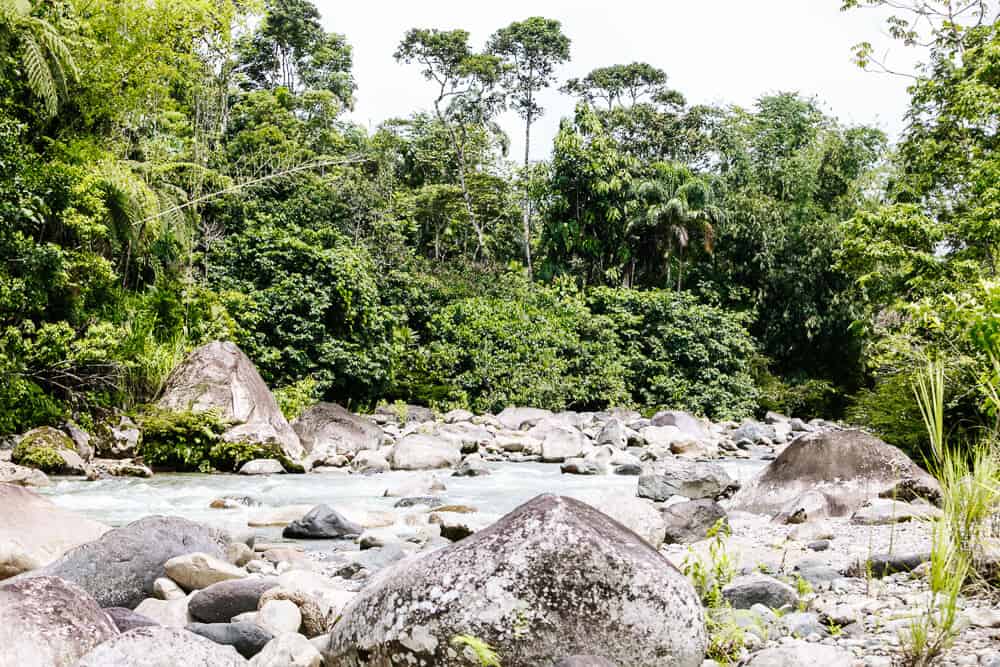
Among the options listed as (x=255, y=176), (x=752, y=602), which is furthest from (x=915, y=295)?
(x=255, y=176)

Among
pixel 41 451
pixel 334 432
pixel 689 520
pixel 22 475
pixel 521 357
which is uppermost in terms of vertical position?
pixel 521 357

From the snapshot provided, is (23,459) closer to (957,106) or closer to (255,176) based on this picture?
(255,176)

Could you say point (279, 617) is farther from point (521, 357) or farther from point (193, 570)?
point (521, 357)

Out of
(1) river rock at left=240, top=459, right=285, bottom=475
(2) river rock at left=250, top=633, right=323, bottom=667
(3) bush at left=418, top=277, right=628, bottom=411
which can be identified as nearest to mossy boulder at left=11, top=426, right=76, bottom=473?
(1) river rock at left=240, top=459, right=285, bottom=475

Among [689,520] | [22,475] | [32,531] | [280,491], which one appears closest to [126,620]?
[32,531]

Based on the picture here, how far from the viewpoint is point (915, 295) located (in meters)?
13.3

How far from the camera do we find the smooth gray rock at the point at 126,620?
10.9ft

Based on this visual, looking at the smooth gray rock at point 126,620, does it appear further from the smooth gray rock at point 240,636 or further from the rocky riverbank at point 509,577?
the smooth gray rock at point 240,636

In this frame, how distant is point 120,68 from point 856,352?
22.0 m

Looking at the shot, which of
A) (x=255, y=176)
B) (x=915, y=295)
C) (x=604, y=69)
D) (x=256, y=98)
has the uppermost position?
(x=604, y=69)

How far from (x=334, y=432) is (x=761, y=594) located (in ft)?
33.5

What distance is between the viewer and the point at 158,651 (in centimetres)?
267

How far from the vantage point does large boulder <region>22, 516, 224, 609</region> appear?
4355 mm

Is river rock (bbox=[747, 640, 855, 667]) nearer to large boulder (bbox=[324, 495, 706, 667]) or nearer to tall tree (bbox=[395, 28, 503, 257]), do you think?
large boulder (bbox=[324, 495, 706, 667])
